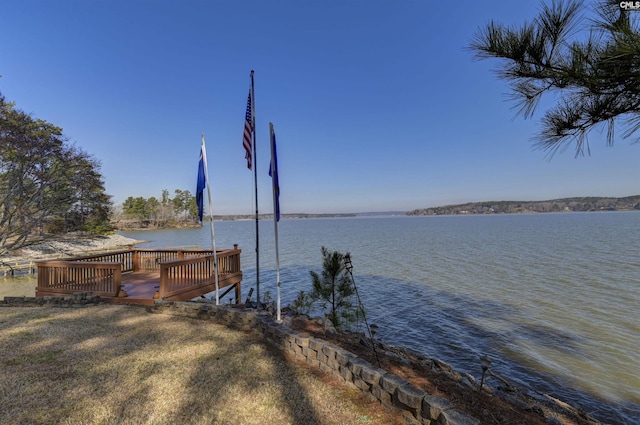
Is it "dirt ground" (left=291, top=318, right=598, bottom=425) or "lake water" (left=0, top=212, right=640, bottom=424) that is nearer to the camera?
"dirt ground" (left=291, top=318, right=598, bottom=425)

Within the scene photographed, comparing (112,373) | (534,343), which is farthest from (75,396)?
(534,343)

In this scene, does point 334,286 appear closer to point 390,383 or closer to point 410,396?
point 390,383

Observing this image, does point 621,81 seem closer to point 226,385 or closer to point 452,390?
point 452,390

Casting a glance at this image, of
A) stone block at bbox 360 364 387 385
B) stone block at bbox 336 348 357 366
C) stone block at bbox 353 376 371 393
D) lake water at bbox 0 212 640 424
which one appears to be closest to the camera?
stone block at bbox 360 364 387 385

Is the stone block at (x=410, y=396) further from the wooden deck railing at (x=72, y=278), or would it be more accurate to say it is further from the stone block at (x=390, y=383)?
the wooden deck railing at (x=72, y=278)

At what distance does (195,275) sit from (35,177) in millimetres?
9569

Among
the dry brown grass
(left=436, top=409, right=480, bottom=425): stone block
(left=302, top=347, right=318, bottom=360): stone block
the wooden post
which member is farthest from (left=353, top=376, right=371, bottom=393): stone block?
the wooden post

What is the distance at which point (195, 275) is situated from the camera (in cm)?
870

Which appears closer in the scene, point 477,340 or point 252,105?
point 252,105

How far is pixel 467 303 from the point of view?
12.5m

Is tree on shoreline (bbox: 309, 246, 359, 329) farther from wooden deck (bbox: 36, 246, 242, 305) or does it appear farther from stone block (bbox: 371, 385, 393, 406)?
stone block (bbox: 371, 385, 393, 406)

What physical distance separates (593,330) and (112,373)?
13.2 meters

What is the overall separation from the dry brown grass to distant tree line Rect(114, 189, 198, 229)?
77267mm

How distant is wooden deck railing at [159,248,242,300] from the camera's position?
24.7ft
